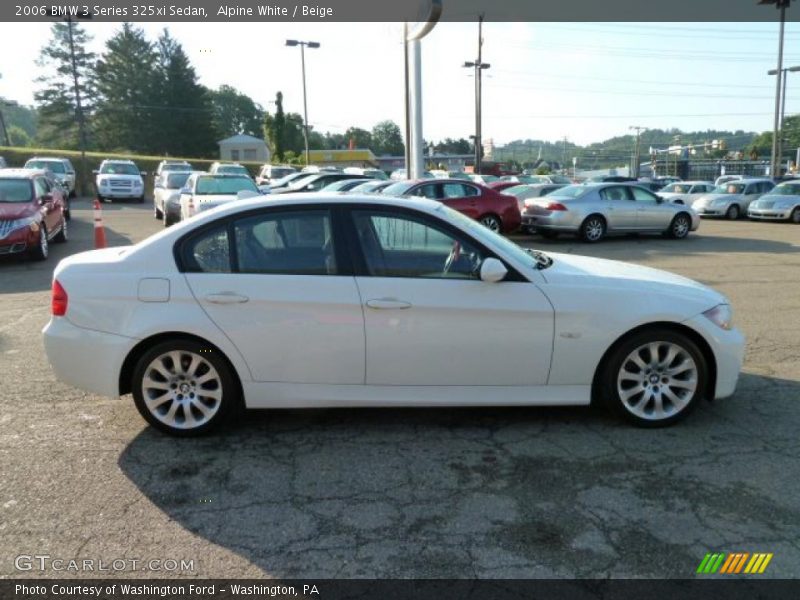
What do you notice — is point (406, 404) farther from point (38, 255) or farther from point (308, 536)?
point (38, 255)

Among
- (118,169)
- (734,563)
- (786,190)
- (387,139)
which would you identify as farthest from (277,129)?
(387,139)

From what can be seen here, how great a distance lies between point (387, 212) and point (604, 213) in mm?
12159

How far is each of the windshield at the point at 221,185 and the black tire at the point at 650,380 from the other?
12.1 metres

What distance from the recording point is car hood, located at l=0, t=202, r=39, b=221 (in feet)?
36.7

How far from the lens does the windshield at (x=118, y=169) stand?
29.6 meters

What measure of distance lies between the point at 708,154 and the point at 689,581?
5197 inches

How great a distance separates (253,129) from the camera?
128m

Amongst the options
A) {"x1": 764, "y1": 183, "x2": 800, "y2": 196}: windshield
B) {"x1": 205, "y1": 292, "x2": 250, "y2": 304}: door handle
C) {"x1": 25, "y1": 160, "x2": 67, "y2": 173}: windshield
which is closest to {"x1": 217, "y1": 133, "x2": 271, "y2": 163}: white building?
{"x1": 25, "y1": 160, "x2": 67, "y2": 173}: windshield

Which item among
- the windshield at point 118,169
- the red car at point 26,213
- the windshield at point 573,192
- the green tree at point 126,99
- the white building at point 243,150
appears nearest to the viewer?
the red car at point 26,213

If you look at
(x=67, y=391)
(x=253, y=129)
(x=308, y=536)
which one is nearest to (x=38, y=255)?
(x=67, y=391)

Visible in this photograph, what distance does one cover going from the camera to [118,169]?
98.6 ft

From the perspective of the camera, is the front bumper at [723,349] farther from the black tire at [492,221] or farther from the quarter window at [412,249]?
the black tire at [492,221]

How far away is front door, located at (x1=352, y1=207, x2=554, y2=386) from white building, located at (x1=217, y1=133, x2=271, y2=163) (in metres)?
78.0

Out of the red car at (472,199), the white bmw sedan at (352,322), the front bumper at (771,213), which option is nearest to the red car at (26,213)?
the red car at (472,199)
